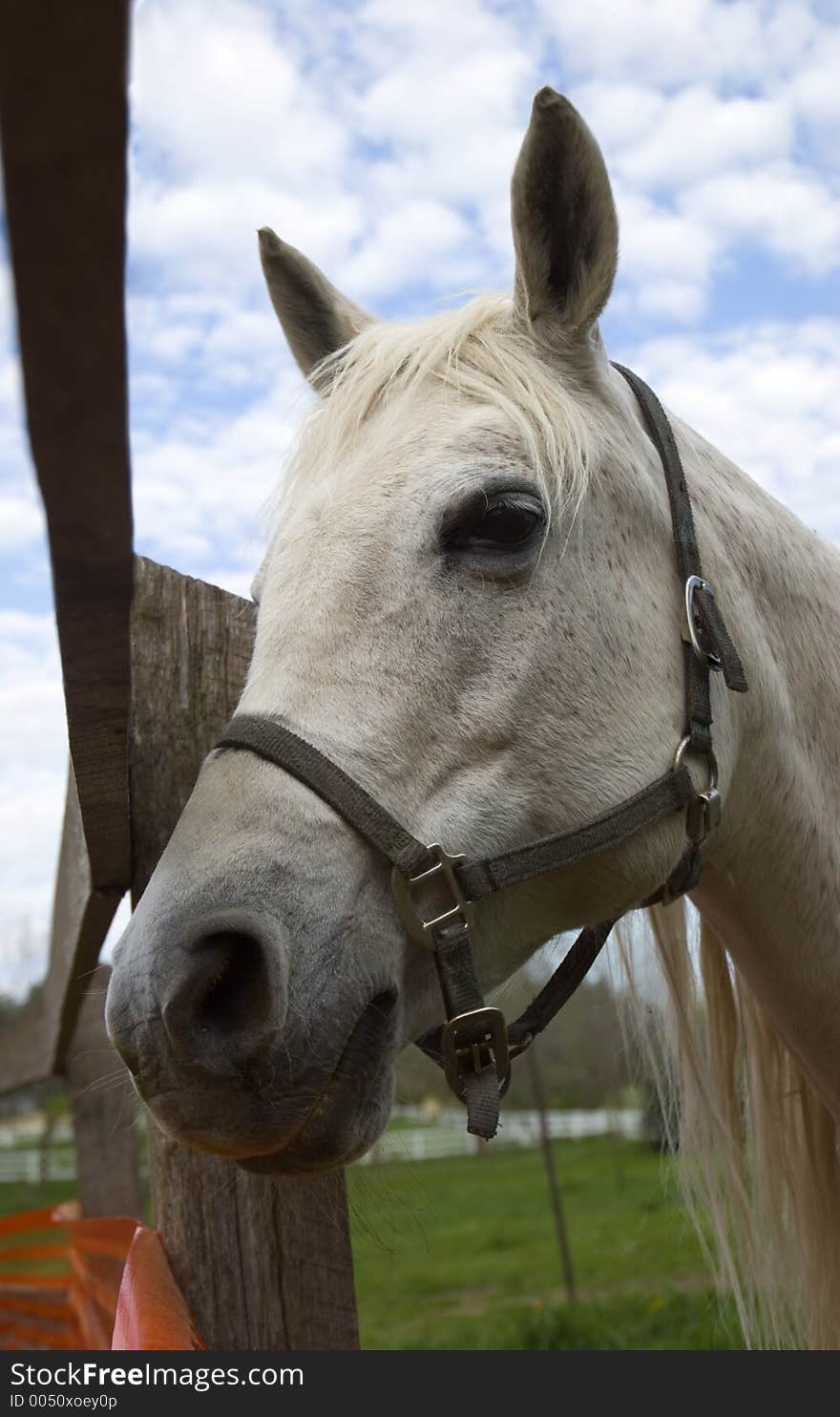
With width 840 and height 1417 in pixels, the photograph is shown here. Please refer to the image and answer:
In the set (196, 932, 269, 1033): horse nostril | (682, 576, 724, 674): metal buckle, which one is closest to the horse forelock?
(682, 576, 724, 674): metal buckle

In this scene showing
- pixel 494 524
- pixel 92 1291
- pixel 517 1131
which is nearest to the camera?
pixel 494 524

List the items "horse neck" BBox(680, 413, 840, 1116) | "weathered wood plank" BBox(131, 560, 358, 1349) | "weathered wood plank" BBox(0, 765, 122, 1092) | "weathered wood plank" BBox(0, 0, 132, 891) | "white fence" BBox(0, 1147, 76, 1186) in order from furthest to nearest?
"white fence" BBox(0, 1147, 76, 1186)
"weathered wood plank" BBox(0, 765, 122, 1092)
"horse neck" BBox(680, 413, 840, 1116)
"weathered wood plank" BBox(131, 560, 358, 1349)
"weathered wood plank" BBox(0, 0, 132, 891)

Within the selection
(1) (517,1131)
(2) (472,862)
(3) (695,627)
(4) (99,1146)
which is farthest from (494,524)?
(1) (517,1131)

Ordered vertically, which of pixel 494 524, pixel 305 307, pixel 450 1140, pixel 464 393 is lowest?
pixel 450 1140

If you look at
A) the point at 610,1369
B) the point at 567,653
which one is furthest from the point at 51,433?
the point at 610,1369

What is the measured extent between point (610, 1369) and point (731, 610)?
133cm

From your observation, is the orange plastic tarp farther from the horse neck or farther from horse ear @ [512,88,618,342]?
horse ear @ [512,88,618,342]

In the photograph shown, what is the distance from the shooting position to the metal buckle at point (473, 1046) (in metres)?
1.57

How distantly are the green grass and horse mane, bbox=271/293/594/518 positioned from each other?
1224 mm

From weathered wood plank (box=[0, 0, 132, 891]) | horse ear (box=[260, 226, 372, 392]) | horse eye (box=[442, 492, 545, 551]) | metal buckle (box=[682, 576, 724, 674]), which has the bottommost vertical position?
weathered wood plank (box=[0, 0, 132, 891])

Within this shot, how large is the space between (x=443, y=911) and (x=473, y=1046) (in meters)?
0.21

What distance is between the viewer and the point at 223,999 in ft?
4.55

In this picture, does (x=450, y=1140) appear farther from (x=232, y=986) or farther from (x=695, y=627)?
(x=232, y=986)

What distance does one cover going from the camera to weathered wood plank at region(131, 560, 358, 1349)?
67.5 inches
